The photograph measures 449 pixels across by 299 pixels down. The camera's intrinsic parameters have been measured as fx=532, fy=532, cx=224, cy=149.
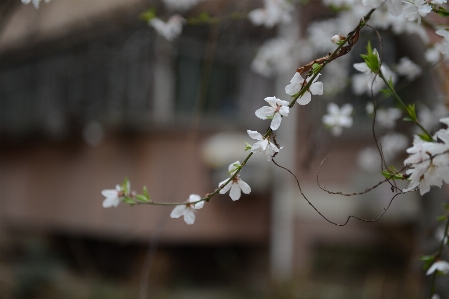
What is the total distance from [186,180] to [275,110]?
553 cm

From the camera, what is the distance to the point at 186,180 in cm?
657

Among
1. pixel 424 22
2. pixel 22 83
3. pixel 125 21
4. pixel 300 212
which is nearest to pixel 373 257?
pixel 300 212

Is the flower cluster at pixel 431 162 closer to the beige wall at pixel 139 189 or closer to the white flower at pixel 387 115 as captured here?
the white flower at pixel 387 115

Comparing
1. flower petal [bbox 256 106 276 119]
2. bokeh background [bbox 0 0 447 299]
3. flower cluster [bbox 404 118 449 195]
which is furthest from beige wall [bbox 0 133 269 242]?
flower cluster [bbox 404 118 449 195]

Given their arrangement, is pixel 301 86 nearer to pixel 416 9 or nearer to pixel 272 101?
pixel 272 101

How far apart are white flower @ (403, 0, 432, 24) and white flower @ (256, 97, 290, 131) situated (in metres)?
0.30

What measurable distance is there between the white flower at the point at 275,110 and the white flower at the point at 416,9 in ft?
0.99

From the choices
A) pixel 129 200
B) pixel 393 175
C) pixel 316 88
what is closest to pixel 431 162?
pixel 393 175

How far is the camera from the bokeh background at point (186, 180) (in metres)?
6.29

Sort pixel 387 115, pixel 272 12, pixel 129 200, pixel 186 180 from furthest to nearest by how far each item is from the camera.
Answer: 1. pixel 186 180
2. pixel 387 115
3. pixel 272 12
4. pixel 129 200

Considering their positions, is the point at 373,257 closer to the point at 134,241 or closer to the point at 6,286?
the point at 134,241

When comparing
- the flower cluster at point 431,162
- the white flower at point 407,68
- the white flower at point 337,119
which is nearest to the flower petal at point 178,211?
the flower cluster at point 431,162

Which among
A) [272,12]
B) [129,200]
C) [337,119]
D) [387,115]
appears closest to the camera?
[129,200]

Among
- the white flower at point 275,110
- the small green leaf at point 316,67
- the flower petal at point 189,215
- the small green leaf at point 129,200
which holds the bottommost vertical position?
the flower petal at point 189,215
